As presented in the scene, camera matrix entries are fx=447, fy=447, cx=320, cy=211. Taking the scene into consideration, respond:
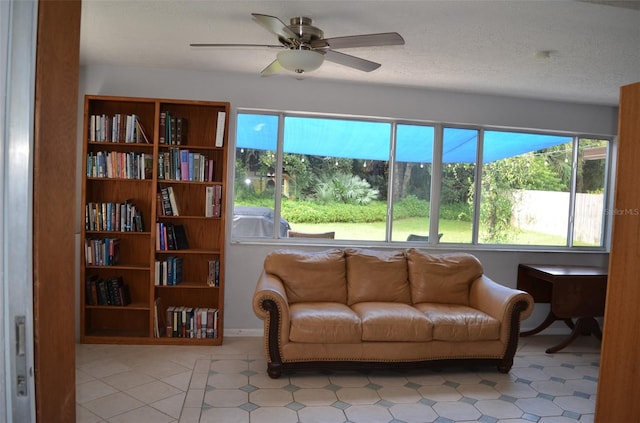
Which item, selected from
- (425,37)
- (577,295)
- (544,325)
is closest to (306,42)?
(425,37)

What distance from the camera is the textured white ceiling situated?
2.50 meters

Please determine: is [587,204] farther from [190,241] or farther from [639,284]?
[190,241]

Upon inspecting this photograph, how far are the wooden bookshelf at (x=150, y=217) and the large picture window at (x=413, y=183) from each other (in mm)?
402

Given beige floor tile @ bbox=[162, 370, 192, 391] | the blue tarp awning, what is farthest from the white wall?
beige floor tile @ bbox=[162, 370, 192, 391]

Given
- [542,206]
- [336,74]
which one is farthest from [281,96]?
[542,206]

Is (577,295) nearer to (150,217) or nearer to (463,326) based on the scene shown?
(463,326)

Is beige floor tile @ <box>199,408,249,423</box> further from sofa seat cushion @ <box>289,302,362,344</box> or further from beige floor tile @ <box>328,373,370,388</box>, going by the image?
beige floor tile @ <box>328,373,370,388</box>

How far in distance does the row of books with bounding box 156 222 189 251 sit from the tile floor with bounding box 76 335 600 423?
2.83 feet

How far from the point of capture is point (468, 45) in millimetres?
3045

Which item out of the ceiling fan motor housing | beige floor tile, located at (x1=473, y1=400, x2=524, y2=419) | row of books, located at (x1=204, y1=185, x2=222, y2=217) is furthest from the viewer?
row of books, located at (x1=204, y1=185, x2=222, y2=217)

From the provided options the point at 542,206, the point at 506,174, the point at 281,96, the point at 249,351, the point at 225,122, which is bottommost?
the point at 249,351

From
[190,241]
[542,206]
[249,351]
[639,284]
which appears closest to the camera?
[639,284]

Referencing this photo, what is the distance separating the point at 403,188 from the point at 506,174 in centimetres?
116

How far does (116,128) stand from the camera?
382cm
